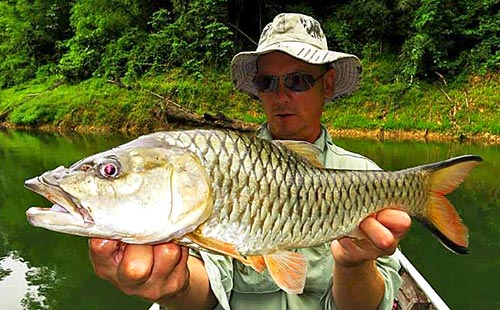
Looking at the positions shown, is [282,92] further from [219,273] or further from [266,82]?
[219,273]

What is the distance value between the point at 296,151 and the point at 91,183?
2.24ft

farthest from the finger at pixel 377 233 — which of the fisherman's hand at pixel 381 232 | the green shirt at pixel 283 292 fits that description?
the green shirt at pixel 283 292

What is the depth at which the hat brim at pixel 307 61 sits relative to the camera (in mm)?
2523

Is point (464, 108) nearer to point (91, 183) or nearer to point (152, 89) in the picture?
point (152, 89)

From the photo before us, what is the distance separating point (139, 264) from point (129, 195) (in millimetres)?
231

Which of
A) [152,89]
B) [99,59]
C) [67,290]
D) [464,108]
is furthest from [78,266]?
[99,59]

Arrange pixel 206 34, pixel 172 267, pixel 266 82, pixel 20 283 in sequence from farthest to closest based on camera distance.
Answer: pixel 206 34 < pixel 20 283 < pixel 266 82 < pixel 172 267

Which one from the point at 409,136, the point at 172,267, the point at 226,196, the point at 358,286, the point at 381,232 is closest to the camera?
the point at 226,196

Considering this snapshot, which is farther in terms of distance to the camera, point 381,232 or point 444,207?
point 444,207

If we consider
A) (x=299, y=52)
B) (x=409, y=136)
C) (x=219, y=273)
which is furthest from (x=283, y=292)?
(x=409, y=136)

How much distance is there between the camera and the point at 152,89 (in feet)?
64.6

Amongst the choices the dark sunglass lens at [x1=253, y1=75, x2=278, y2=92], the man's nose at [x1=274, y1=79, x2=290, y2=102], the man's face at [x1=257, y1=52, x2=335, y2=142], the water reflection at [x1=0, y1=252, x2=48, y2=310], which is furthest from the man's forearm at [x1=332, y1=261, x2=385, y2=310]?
the water reflection at [x1=0, y1=252, x2=48, y2=310]

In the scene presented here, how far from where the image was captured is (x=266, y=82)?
273 cm

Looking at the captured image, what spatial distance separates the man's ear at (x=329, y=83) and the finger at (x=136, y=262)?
1.67m
